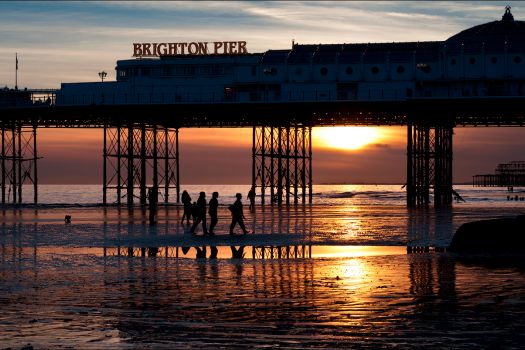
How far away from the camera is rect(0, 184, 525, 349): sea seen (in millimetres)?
13250

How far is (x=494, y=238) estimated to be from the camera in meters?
26.8

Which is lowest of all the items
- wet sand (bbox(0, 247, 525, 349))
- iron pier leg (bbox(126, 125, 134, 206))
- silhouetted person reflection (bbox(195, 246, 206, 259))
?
wet sand (bbox(0, 247, 525, 349))

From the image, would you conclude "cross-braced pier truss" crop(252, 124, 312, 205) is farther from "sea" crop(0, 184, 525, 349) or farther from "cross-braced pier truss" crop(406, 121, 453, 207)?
"sea" crop(0, 184, 525, 349)

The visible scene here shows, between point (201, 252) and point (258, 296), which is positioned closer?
point (258, 296)

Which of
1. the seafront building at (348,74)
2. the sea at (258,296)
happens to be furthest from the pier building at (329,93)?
the sea at (258,296)

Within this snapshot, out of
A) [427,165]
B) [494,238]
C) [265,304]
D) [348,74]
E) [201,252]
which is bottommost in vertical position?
[265,304]

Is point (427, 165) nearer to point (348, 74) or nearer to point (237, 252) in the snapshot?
point (348, 74)

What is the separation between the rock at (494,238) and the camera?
26.7 metres

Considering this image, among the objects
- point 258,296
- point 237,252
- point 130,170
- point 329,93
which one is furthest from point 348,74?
point 258,296

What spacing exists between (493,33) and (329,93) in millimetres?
15333

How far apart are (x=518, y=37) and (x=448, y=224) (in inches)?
1646

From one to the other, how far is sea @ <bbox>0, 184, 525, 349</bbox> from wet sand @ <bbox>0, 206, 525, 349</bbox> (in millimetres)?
27

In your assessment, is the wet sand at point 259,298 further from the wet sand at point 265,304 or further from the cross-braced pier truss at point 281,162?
the cross-braced pier truss at point 281,162

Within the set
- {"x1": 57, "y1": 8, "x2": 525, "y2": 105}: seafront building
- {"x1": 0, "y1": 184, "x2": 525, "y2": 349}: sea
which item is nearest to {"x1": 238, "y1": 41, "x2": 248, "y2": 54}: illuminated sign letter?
{"x1": 57, "y1": 8, "x2": 525, "y2": 105}: seafront building
